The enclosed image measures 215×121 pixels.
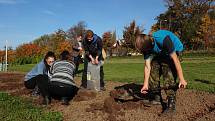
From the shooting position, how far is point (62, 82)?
24.5 feet

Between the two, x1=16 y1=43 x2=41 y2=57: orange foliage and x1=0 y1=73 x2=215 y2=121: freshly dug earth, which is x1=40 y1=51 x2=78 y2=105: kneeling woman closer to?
x1=0 y1=73 x2=215 y2=121: freshly dug earth

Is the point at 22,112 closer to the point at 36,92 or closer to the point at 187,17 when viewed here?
the point at 36,92

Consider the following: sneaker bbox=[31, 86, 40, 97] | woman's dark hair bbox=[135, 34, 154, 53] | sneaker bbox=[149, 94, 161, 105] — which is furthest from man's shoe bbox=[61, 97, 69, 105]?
woman's dark hair bbox=[135, 34, 154, 53]

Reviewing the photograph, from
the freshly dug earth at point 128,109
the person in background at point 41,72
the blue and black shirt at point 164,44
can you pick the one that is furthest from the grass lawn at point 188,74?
the person in background at point 41,72

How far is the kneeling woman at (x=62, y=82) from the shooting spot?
24.6 feet

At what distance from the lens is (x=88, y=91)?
9.12m

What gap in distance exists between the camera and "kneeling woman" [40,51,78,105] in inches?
296

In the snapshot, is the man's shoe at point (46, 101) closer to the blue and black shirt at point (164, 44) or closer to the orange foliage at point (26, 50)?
the blue and black shirt at point (164, 44)

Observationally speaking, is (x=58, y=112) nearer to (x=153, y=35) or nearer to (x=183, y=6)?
(x=153, y=35)

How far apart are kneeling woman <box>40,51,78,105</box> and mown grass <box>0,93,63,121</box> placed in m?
0.51

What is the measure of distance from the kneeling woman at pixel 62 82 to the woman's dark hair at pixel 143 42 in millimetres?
2136

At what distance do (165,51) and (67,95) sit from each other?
2.66m

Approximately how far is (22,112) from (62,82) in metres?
1.05

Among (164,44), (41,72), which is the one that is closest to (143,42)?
(164,44)
